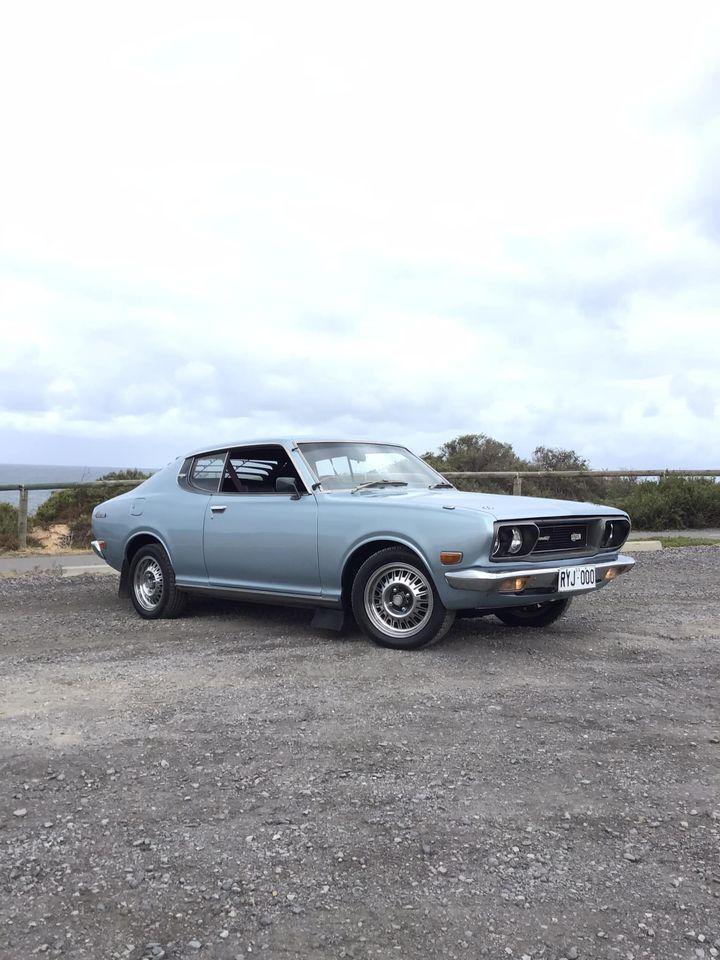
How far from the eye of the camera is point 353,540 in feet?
20.4

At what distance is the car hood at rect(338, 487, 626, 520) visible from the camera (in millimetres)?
5887

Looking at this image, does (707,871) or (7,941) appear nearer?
(7,941)

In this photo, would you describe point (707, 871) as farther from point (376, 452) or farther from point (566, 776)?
point (376, 452)

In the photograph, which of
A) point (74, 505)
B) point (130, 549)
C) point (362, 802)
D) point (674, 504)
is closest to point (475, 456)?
point (674, 504)

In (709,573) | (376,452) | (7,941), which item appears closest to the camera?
(7,941)

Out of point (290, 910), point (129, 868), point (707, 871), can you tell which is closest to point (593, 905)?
point (707, 871)

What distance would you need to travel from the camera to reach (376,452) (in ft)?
24.1

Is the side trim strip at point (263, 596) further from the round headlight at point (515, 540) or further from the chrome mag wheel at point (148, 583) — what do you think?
the round headlight at point (515, 540)

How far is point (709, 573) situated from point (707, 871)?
813cm

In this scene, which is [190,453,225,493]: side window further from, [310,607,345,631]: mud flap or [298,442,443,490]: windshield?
[310,607,345,631]: mud flap

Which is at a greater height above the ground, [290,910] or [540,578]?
[540,578]

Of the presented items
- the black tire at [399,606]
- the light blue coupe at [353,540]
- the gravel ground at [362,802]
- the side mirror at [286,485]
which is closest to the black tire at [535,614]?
the light blue coupe at [353,540]

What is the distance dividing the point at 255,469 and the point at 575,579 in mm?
2786

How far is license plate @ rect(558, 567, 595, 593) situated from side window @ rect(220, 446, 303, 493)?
7.45ft
